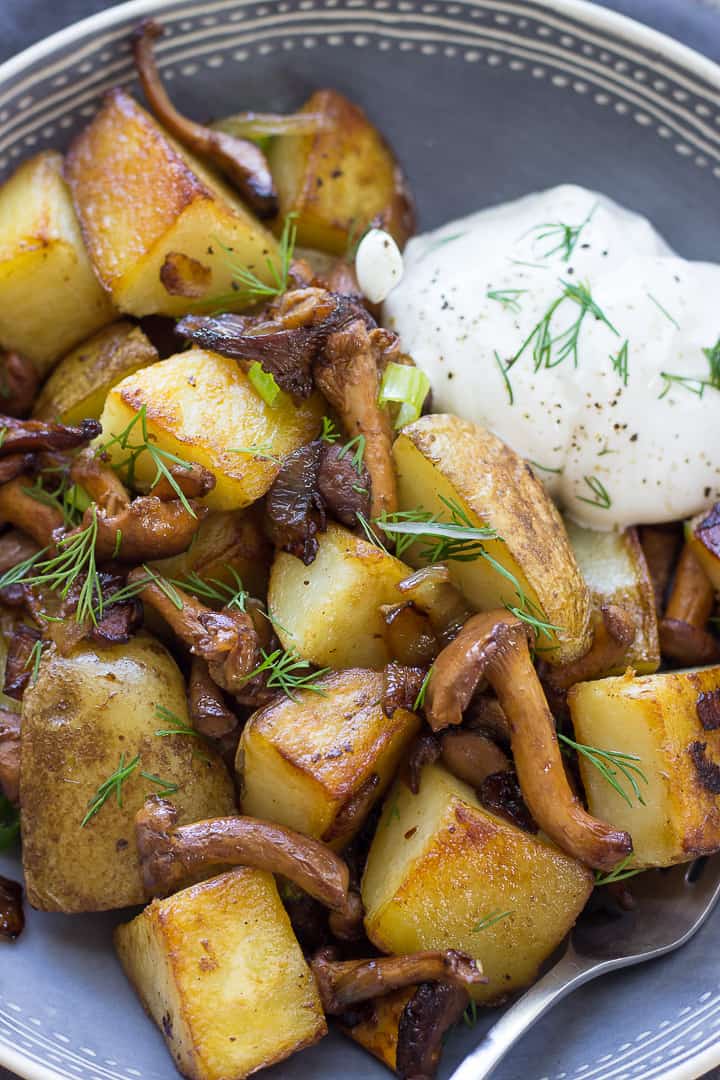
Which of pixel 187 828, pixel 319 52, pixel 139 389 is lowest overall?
pixel 187 828

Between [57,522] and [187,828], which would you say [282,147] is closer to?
[57,522]

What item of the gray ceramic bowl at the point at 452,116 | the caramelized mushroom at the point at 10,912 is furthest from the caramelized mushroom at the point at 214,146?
the caramelized mushroom at the point at 10,912

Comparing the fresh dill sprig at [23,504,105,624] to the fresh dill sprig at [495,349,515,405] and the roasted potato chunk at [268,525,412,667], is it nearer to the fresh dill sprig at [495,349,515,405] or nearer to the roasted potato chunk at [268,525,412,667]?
the roasted potato chunk at [268,525,412,667]

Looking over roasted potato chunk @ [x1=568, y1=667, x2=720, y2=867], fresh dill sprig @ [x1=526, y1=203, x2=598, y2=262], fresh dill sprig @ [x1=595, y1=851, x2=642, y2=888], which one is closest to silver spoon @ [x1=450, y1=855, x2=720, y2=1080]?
fresh dill sprig @ [x1=595, y1=851, x2=642, y2=888]

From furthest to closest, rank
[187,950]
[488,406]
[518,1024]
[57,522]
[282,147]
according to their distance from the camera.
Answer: [282,147], [488,406], [57,522], [518,1024], [187,950]

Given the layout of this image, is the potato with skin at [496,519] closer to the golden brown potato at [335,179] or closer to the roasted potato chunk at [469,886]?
the roasted potato chunk at [469,886]

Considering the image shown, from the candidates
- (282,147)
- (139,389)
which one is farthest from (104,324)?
(282,147)

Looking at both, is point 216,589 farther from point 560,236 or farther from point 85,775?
point 560,236
